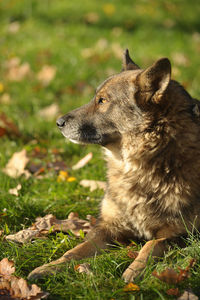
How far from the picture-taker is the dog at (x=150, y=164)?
3.10m

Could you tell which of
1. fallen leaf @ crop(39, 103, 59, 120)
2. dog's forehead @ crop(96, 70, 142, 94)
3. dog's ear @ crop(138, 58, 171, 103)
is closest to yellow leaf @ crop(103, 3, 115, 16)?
fallen leaf @ crop(39, 103, 59, 120)

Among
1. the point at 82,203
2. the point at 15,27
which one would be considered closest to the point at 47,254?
the point at 82,203

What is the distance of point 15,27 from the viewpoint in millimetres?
9445

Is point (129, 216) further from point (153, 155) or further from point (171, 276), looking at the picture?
point (171, 276)

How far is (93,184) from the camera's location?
4.31m

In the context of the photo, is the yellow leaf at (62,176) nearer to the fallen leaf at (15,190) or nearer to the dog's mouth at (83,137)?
the fallen leaf at (15,190)

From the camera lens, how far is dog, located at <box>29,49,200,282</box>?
310 cm

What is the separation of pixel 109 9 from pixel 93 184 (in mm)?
7233

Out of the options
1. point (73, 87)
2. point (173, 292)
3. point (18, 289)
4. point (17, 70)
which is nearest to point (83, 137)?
point (18, 289)

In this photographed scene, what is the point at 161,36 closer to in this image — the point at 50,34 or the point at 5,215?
the point at 50,34

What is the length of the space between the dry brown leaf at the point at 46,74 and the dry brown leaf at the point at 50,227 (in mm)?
3745

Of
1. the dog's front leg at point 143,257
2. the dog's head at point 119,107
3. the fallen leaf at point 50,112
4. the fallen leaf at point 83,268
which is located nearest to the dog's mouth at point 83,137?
the dog's head at point 119,107

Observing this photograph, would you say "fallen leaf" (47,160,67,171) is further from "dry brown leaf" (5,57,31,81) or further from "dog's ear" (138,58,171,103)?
"dry brown leaf" (5,57,31,81)

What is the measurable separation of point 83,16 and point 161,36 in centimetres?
195
